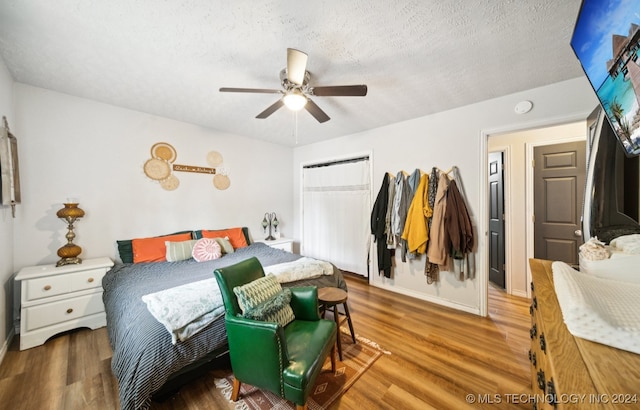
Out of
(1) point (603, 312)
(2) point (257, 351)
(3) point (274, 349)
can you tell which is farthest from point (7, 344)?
(1) point (603, 312)

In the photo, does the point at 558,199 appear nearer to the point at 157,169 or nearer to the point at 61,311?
the point at 157,169

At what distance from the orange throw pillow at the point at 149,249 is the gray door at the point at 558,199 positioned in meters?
4.76

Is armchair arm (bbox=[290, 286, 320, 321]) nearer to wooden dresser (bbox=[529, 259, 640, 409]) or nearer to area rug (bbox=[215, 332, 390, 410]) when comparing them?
area rug (bbox=[215, 332, 390, 410])

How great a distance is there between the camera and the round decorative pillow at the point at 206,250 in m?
2.69

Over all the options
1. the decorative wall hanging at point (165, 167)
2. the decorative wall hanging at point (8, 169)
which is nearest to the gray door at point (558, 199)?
the decorative wall hanging at point (165, 167)

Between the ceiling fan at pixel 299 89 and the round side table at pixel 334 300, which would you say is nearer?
the ceiling fan at pixel 299 89

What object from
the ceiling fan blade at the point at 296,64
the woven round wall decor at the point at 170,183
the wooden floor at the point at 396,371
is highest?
the ceiling fan blade at the point at 296,64

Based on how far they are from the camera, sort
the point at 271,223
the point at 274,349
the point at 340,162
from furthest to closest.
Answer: the point at 271,223 < the point at 340,162 < the point at 274,349

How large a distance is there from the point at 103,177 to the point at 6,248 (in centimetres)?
99

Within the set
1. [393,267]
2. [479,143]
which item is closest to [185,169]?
[393,267]

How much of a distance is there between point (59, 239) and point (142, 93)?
5.91ft

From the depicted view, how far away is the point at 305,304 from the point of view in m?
1.69

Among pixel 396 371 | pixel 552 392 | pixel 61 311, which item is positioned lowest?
pixel 396 371

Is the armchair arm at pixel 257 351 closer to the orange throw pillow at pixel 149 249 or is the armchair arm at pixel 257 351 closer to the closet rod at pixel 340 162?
the orange throw pillow at pixel 149 249
